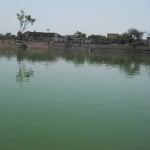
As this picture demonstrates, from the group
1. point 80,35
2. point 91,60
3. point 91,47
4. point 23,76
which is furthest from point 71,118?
point 80,35

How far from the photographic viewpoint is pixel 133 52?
73188 mm

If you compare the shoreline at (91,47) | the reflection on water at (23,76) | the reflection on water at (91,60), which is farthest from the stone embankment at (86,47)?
the reflection on water at (23,76)

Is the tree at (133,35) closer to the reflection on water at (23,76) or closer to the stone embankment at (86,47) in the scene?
the stone embankment at (86,47)

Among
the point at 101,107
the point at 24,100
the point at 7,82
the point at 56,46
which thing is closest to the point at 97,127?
the point at 101,107

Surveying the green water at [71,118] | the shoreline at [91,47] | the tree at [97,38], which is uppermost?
the tree at [97,38]

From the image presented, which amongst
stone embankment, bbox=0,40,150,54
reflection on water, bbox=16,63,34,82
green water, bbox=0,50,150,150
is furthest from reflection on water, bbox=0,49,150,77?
stone embankment, bbox=0,40,150,54

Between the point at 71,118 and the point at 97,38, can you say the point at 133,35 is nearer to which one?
the point at 97,38

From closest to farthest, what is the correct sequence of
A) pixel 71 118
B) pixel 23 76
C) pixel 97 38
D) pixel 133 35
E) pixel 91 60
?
1. pixel 71 118
2. pixel 23 76
3. pixel 91 60
4. pixel 133 35
5. pixel 97 38

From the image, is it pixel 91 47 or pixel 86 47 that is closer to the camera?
pixel 91 47

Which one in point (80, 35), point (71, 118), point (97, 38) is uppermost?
point (80, 35)

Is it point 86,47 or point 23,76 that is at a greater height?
point 86,47

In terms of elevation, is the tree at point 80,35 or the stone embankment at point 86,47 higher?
the tree at point 80,35

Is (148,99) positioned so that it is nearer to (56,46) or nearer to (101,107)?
(101,107)

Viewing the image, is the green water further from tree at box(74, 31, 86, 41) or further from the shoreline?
tree at box(74, 31, 86, 41)
